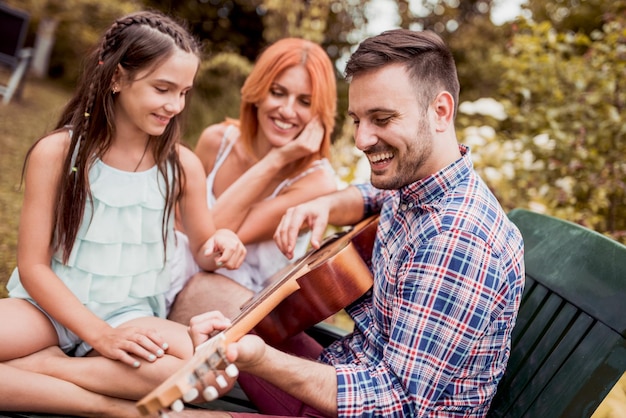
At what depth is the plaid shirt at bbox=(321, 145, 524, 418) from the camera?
62.6 inches

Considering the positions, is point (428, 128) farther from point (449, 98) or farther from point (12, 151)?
point (12, 151)

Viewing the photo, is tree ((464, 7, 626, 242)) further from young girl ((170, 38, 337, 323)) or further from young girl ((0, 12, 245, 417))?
young girl ((0, 12, 245, 417))

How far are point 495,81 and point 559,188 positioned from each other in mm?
6746

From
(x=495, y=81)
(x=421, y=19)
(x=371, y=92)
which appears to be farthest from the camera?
(x=421, y=19)

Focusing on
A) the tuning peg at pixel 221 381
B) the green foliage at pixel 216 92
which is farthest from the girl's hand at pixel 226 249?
the green foliage at pixel 216 92

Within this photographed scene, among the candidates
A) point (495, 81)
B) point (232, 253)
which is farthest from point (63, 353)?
point (495, 81)

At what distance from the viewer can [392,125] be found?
6.04 ft

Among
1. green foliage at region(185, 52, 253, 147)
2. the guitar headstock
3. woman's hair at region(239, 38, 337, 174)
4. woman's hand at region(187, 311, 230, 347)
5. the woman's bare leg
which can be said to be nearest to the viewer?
the guitar headstock

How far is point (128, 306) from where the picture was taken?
215cm

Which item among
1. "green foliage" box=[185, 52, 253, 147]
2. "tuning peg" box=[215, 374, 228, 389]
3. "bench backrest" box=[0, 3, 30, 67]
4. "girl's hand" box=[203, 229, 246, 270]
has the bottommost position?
"bench backrest" box=[0, 3, 30, 67]

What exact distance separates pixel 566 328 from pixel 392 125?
827mm

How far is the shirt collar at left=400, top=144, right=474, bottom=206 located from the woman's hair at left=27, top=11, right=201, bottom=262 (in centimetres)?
94

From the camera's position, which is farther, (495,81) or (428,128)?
(495,81)

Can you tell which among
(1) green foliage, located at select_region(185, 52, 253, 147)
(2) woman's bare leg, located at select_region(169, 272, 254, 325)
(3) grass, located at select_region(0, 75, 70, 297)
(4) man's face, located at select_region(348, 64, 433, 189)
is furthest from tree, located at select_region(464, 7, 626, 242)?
(1) green foliage, located at select_region(185, 52, 253, 147)
